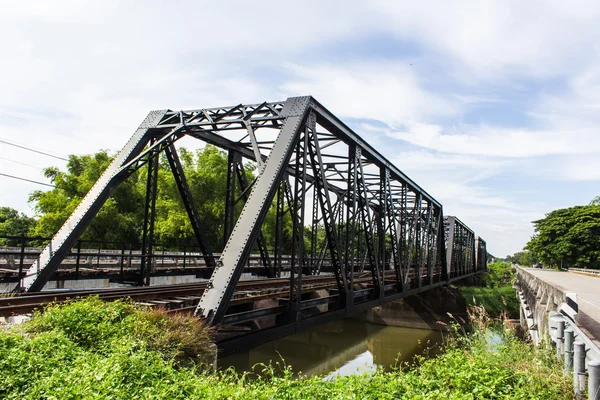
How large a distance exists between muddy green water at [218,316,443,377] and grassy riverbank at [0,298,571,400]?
9.82 m

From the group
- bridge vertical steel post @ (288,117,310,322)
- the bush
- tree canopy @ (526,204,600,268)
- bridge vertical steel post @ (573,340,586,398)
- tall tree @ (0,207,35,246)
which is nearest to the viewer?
bridge vertical steel post @ (573,340,586,398)

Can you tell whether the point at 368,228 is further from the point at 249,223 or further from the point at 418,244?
the point at 418,244

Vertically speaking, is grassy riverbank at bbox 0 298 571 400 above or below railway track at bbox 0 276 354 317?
below

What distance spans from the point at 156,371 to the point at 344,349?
20234 mm

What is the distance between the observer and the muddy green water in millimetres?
19453

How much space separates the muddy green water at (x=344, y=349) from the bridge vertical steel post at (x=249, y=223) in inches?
353

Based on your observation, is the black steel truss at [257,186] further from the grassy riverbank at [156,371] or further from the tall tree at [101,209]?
the tall tree at [101,209]

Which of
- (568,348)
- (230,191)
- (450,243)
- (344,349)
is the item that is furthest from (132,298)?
(450,243)

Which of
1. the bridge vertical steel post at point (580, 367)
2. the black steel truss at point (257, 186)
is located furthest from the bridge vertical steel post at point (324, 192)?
the bridge vertical steel post at point (580, 367)

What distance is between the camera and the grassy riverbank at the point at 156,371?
4.59m

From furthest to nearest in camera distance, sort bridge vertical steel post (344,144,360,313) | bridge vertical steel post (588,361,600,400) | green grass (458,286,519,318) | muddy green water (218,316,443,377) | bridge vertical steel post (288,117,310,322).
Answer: green grass (458,286,519,318) → muddy green water (218,316,443,377) → bridge vertical steel post (344,144,360,313) → bridge vertical steel post (288,117,310,322) → bridge vertical steel post (588,361,600,400)

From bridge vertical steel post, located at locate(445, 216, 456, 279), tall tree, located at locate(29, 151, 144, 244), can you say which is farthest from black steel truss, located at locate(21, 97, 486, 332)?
tall tree, located at locate(29, 151, 144, 244)

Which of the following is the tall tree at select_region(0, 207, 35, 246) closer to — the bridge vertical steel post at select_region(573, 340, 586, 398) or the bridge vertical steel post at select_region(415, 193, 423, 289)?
the bridge vertical steel post at select_region(415, 193, 423, 289)

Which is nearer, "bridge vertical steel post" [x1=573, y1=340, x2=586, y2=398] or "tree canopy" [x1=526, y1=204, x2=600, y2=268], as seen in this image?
"bridge vertical steel post" [x1=573, y1=340, x2=586, y2=398]
